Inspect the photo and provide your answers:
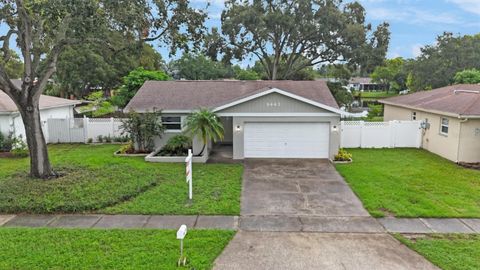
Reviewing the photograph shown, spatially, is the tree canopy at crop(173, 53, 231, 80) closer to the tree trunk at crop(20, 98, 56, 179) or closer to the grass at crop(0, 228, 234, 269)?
the tree trunk at crop(20, 98, 56, 179)

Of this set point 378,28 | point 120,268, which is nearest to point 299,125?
point 120,268

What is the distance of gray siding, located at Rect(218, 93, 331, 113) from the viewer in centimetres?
1600

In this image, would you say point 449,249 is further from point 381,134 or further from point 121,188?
point 381,134

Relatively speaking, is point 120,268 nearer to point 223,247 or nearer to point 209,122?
point 223,247

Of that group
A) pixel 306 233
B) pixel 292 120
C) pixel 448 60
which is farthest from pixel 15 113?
pixel 448 60

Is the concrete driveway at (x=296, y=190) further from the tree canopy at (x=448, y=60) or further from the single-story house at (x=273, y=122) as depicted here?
the tree canopy at (x=448, y=60)

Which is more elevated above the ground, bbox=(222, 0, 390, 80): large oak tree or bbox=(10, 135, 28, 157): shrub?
bbox=(222, 0, 390, 80): large oak tree

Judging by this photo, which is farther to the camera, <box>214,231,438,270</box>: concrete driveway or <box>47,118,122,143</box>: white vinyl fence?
<box>47,118,122,143</box>: white vinyl fence

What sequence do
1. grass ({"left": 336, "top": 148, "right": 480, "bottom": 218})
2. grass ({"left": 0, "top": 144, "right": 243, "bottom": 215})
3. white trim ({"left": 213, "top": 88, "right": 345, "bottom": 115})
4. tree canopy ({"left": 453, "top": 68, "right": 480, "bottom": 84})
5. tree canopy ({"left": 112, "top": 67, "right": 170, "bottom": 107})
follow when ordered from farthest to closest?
tree canopy ({"left": 453, "top": 68, "right": 480, "bottom": 84}), tree canopy ({"left": 112, "top": 67, "right": 170, "bottom": 107}), white trim ({"left": 213, "top": 88, "right": 345, "bottom": 115}), grass ({"left": 336, "top": 148, "right": 480, "bottom": 218}), grass ({"left": 0, "top": 144, "right": 243, "bottom": 215})

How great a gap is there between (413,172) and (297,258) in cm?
897

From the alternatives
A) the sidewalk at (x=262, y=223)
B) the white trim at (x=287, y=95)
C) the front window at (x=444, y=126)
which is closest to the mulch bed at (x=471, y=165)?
the front window at (x=444, y=126)

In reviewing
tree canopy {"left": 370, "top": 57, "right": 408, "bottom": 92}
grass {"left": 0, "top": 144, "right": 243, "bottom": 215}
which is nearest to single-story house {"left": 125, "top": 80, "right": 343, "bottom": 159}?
grass {"left": 0, "top": 144, "right": 243, "bottom": 215}

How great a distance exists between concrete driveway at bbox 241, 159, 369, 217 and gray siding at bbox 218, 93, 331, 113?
2.30 metres

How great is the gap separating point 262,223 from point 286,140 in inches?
313
